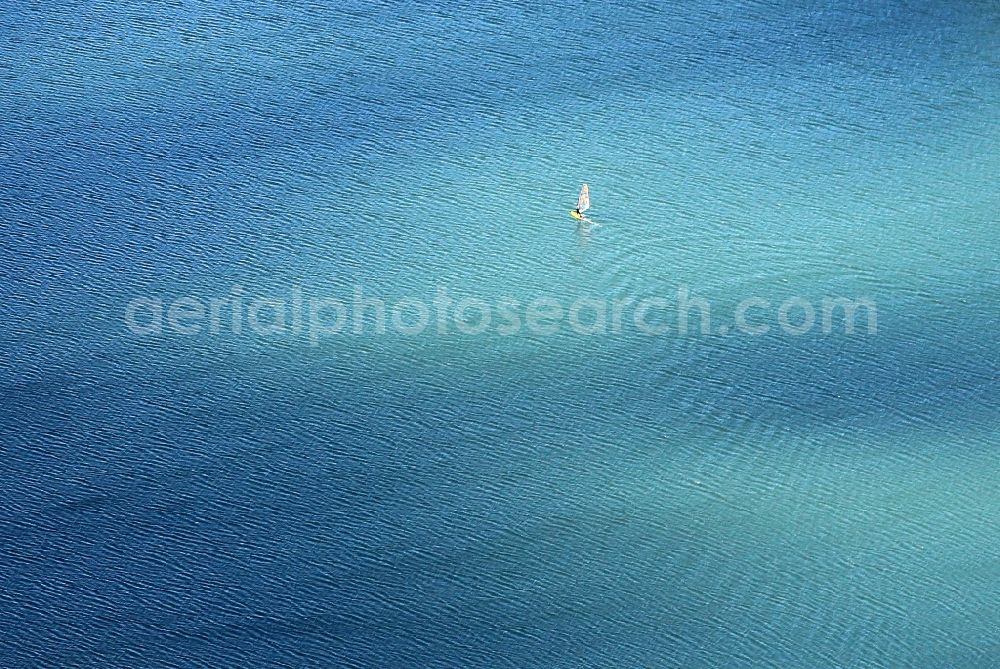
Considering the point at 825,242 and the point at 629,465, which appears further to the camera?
the point at 825,242

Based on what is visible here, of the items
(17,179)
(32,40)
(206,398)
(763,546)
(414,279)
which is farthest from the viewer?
(32,40)

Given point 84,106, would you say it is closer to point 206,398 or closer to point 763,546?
point 206,398

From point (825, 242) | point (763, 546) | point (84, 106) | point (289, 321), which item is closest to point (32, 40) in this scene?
point (84, 106)

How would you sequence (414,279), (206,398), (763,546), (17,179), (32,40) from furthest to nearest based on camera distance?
(32,40) → (17,179) → (414,279) → (206,398) → (763,546)

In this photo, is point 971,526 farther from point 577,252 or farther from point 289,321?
point 289,321

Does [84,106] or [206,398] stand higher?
[84,106]

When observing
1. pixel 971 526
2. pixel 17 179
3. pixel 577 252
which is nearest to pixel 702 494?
pixel 971 526

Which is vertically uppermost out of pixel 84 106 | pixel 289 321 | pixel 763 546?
pixel 84 106
